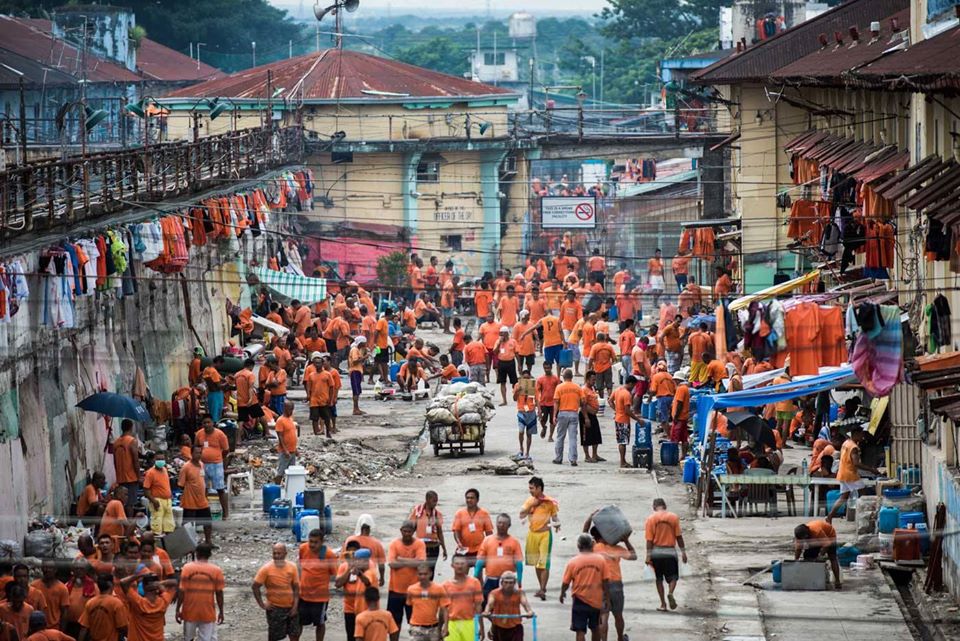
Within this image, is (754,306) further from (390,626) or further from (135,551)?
(135,551)

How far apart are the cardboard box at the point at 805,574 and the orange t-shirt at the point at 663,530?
1551mm

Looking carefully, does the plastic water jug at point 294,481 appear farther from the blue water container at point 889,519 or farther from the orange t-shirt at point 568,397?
the blue water container at point 889,519

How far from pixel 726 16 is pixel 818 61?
2874 cm

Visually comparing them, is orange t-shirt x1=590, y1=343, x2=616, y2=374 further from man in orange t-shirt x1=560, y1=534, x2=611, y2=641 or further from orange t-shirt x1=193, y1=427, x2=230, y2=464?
man in orange t-shirt x1=560, y1=534, x2=611, y2=641

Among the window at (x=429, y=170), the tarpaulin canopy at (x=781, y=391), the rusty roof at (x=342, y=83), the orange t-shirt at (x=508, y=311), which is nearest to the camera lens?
the tarpaulin canopy at (x=781, y=391)

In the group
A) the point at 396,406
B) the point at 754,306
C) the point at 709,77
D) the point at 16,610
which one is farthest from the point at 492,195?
the point at 16,610

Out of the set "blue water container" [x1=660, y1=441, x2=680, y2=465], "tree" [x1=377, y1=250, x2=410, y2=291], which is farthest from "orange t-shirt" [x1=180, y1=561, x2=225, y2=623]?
"tree" [x1=377, y1=250, x2=410, y2=291]

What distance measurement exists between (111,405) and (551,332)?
10.3 meters

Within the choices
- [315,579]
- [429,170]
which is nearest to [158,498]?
[315,579]

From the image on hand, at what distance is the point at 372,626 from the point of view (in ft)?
52.5

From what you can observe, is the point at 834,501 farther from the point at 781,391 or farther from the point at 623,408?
the point at 623,408

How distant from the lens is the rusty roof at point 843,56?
2570cm

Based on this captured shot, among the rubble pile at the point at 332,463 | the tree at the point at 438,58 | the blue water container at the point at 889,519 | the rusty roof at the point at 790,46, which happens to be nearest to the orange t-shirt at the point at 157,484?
the rubble pile at the point at 332,463

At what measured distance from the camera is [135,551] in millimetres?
18078
